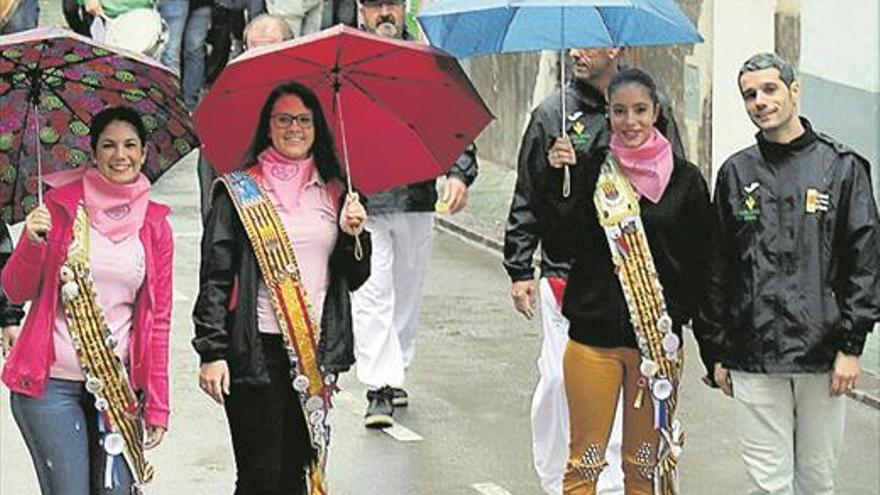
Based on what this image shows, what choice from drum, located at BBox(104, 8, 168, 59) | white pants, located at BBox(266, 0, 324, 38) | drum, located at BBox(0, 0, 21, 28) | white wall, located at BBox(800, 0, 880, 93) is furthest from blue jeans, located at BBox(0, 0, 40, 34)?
white wall, located at BBox(800, 0, 880, 93)

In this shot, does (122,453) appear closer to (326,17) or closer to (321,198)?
(321,198)

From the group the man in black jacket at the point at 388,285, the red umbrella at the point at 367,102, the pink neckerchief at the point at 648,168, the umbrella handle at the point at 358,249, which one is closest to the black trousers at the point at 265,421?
the umbrella handle at the point at 358,249

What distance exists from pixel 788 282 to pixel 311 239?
5.56ft

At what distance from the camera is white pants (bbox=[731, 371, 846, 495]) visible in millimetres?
7930

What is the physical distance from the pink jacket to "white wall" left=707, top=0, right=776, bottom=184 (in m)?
8.12

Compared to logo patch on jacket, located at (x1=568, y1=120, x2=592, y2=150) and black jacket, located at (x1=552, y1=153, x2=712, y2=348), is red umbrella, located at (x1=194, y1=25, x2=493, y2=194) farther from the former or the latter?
black jacket, located at (x1=552, y1=153, x2=712, y2=348)

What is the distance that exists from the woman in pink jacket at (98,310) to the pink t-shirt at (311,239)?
1.16 ft

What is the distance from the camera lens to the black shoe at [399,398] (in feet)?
37.1

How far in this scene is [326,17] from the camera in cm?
1372

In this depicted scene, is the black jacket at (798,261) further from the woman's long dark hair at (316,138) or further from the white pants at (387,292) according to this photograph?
the white pants at (387,292)

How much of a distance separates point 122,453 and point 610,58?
2.49 metres

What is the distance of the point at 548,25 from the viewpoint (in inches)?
307

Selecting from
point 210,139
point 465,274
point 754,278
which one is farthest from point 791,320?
point 465,274

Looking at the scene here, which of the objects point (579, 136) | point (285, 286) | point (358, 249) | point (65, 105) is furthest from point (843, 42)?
point (65, 105)
